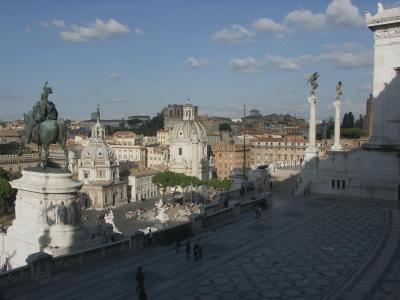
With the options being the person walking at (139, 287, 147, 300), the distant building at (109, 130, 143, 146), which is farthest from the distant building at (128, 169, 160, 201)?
the person walking at (139, 287, 147, 300)

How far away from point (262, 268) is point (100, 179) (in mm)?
72125

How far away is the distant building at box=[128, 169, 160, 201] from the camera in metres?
92.4

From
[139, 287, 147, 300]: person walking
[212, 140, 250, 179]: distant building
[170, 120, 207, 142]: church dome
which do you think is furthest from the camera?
[212, 140, 250, 179]: distant building

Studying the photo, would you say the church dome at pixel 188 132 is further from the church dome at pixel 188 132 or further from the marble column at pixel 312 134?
the marble column at pixel 312 134

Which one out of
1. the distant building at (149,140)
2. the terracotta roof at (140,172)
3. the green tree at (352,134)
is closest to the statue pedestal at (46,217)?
the terracotta roof at (140,172)

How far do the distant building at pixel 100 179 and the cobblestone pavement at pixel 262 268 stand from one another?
204 ft

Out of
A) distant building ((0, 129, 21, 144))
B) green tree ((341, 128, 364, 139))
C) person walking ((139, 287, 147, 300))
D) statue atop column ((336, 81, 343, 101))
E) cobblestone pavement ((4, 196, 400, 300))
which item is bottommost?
cobblestone pavement ((4, 196, 400, 300))

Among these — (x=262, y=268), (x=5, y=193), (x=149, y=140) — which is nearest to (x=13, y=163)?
(x=5, y=193)

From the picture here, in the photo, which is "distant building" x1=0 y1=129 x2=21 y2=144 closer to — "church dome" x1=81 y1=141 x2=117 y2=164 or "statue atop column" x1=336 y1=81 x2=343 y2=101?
"church dome" x1=81 y1=141 x2=117 y2=164

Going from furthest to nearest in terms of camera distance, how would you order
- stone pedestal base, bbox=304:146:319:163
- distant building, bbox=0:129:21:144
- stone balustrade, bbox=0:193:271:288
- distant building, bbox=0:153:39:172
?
distant building, bbox=0:129:21:144 → distant building, bbox=0:153:39:172 → stone pedestal base, bbox=304:146:319:163 → stone balustrade, bbox=0:193:271:288

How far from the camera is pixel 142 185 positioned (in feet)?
309

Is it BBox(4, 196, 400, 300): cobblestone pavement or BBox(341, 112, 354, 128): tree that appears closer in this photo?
BBox(4, 196, 400, 300): cobblestone pavement

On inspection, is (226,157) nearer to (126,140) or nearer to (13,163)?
(126,140)

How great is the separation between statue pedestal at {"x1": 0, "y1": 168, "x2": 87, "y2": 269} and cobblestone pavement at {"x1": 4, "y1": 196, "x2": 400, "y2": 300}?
2.68 m
